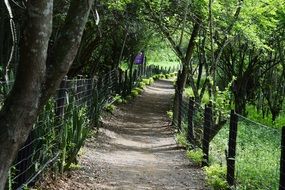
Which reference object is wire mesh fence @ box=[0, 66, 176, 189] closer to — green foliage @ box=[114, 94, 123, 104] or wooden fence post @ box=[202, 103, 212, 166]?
wooden fence post @ box=[202, 103, 212, 166]

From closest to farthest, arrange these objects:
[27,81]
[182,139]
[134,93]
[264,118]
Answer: [27,81], [182,139], [264,118], [134,93]

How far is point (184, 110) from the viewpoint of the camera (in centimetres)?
1510

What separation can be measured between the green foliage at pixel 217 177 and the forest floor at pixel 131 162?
0.21 meters

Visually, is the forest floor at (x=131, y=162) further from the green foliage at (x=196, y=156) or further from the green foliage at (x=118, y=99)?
the green foliage at (x=118, y=99)

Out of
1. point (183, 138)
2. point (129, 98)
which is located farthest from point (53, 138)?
point (129, 98)

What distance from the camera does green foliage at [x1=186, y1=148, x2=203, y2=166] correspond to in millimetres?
10211

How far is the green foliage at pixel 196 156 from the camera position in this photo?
33.5ft

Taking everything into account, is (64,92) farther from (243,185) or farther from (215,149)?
(215,149)

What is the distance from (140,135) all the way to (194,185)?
7219 millimetres

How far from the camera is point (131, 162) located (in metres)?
10.5

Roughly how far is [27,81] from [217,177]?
5330 mm

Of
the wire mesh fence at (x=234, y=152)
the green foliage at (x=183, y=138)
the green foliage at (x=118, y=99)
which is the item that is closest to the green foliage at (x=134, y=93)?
the green foliage at (x=118, y=99)

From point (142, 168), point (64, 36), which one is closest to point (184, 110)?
point (142, 168)

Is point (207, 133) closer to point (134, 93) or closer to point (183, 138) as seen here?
point (183, 138)
